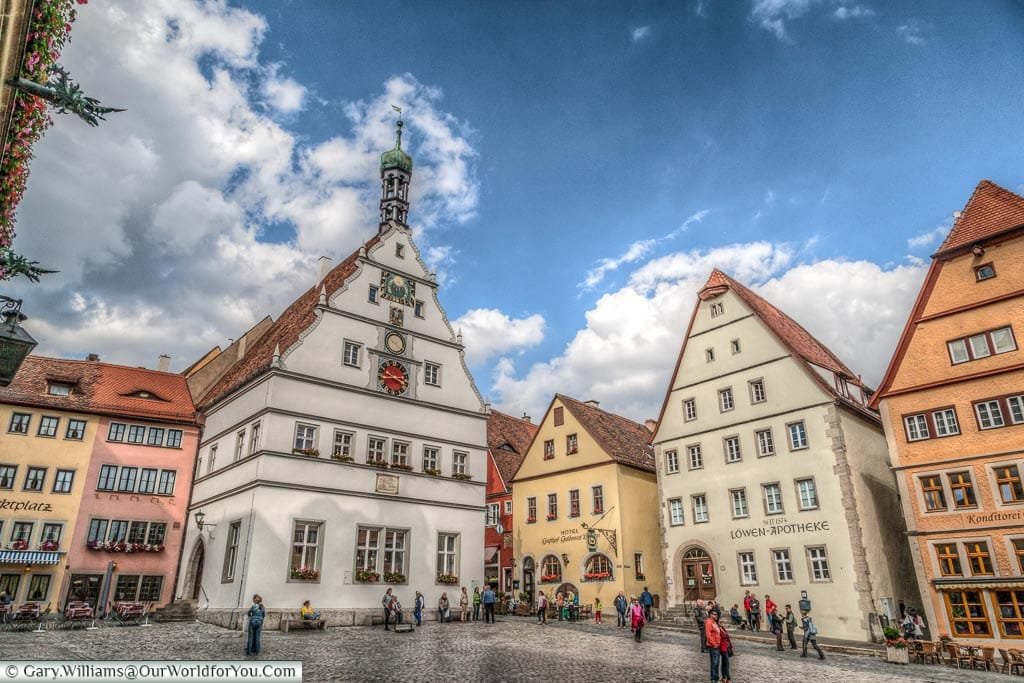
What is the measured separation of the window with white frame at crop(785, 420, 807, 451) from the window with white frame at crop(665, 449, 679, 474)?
20.6 ft

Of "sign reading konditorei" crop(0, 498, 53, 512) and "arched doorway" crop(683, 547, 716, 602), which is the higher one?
"sign reading konditorei" crop(0, 498, 53, 512)

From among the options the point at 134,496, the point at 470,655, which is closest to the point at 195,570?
the point at 134,496

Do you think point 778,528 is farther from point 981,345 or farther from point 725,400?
point 981,345

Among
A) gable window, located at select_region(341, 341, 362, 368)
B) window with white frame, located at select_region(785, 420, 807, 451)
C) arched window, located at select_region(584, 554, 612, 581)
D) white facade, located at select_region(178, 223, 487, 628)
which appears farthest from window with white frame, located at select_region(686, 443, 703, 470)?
gable window, located at select_region(341, 341, 362, 368)

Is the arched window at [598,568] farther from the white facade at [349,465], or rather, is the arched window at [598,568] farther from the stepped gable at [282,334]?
the stepped gable at [282,334]

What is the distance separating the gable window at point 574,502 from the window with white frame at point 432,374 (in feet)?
36.6

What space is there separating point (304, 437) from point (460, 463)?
8.03 m

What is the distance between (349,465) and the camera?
26.9 metres

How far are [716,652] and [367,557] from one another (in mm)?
16229

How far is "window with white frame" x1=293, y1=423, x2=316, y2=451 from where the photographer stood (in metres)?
25.9

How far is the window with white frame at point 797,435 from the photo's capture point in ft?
95.2

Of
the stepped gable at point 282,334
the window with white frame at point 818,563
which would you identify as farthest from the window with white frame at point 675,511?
the stepped gable at point 282,334

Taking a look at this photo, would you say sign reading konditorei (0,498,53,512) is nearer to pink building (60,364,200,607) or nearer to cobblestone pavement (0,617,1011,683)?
pink building (60,364,200,607)

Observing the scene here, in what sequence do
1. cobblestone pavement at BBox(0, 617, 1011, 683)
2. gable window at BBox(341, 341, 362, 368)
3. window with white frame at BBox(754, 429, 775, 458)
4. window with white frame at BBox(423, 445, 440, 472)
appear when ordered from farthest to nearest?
1. window with white frame at BBox(754, 429, 775, 458)
2. window with white frame at BBox(423, 445, 440, 472)
3. gable window at BBox(341, 341, 362, 368)
4. cobblestone pavement at BBox(0, 617, 1011, 683)
